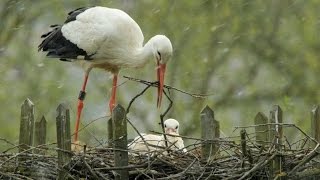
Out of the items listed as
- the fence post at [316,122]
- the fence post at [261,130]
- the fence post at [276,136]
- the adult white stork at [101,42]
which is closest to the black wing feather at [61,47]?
the adult white stork at [101,42]

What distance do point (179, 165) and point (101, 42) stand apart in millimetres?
3041

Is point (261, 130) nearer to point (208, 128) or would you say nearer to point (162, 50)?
point (208, 128)

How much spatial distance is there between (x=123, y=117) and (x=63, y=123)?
350 millimetres

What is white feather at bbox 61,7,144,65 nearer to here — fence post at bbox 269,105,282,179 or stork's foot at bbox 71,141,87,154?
stork's foot at bbox 71,141,87,154

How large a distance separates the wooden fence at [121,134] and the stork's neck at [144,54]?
2.25 meters

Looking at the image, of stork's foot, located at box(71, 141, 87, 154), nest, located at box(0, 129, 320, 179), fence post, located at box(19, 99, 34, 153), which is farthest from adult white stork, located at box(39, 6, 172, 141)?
nest, located at box(0, 129, 320, 179)

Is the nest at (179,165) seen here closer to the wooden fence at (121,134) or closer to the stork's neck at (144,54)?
the wooden fence at (121,134)

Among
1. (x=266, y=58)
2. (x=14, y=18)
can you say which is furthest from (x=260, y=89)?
(x=14, y=18)

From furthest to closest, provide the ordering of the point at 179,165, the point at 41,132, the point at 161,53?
the point at 161,53, the point at 41,132, the point at 179,165

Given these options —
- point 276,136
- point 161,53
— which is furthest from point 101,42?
point 276,136

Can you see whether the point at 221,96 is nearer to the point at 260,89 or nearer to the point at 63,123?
the point at 260,89

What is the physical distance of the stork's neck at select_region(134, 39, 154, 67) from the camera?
841 cm

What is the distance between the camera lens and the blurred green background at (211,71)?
11633mm

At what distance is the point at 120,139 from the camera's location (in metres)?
5.59
